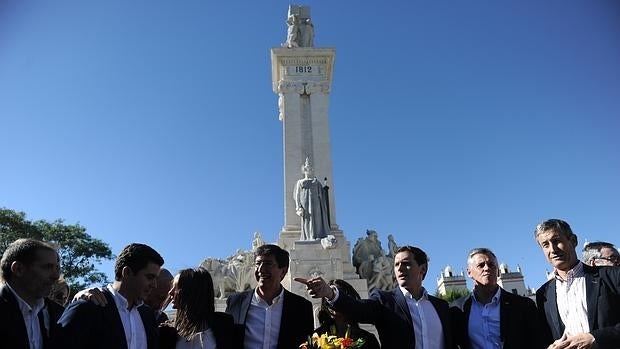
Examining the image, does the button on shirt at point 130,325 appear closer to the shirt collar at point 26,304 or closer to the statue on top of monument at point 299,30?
the shirt collar at point 26,304

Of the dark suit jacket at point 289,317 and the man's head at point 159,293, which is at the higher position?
the man's head at point 159,293

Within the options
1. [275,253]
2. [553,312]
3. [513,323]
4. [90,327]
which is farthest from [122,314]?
[553,312]

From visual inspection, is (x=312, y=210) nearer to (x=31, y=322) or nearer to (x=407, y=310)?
(x=407, y=310)

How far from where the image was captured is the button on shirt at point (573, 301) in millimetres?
3889

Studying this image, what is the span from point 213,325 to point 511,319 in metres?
2.31

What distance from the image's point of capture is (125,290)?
365 cm

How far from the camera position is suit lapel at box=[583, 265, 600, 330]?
382 centimetres

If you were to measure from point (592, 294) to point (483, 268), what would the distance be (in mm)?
797

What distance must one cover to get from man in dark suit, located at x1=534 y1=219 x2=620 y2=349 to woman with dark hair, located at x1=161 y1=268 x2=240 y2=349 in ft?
7.77

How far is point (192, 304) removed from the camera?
12.6 feet

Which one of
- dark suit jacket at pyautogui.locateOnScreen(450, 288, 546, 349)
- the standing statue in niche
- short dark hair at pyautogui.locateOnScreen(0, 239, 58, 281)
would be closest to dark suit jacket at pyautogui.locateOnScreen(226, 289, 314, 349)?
dark suit jacket at pyautogui.locateOnScreen(450, 288, 546, 349)

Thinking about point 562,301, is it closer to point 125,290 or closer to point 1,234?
point 125,290

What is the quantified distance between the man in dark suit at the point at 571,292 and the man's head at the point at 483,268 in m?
0.40

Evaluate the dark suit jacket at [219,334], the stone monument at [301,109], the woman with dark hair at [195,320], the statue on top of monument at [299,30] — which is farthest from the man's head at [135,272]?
the statue on top of monument at [299,30]
